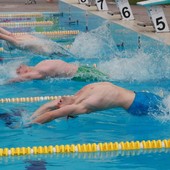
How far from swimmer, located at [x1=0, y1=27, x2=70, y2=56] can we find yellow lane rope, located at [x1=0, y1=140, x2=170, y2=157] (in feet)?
11.0

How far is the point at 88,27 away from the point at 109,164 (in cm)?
794

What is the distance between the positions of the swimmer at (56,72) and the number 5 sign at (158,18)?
193cm

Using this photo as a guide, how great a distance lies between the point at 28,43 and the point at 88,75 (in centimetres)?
140

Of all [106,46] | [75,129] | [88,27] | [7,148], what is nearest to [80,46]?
[106,46]

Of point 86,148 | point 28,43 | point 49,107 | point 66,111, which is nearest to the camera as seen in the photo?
point 86,148

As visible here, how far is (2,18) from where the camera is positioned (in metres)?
14.0

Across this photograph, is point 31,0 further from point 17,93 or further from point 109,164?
point 109,164

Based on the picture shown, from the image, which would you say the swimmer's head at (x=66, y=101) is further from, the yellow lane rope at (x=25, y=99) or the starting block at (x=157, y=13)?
the starting block at (x=157, y=13)

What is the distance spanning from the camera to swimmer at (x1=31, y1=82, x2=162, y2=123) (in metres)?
5.02

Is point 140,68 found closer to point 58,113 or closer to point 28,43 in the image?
point 28,43

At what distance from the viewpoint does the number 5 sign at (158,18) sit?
8.82 meters

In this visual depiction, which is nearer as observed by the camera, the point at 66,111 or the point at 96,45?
the point at 66,111

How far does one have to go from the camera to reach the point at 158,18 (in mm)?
8875

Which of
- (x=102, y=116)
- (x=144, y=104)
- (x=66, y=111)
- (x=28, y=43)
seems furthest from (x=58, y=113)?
(x=28, y=43)
